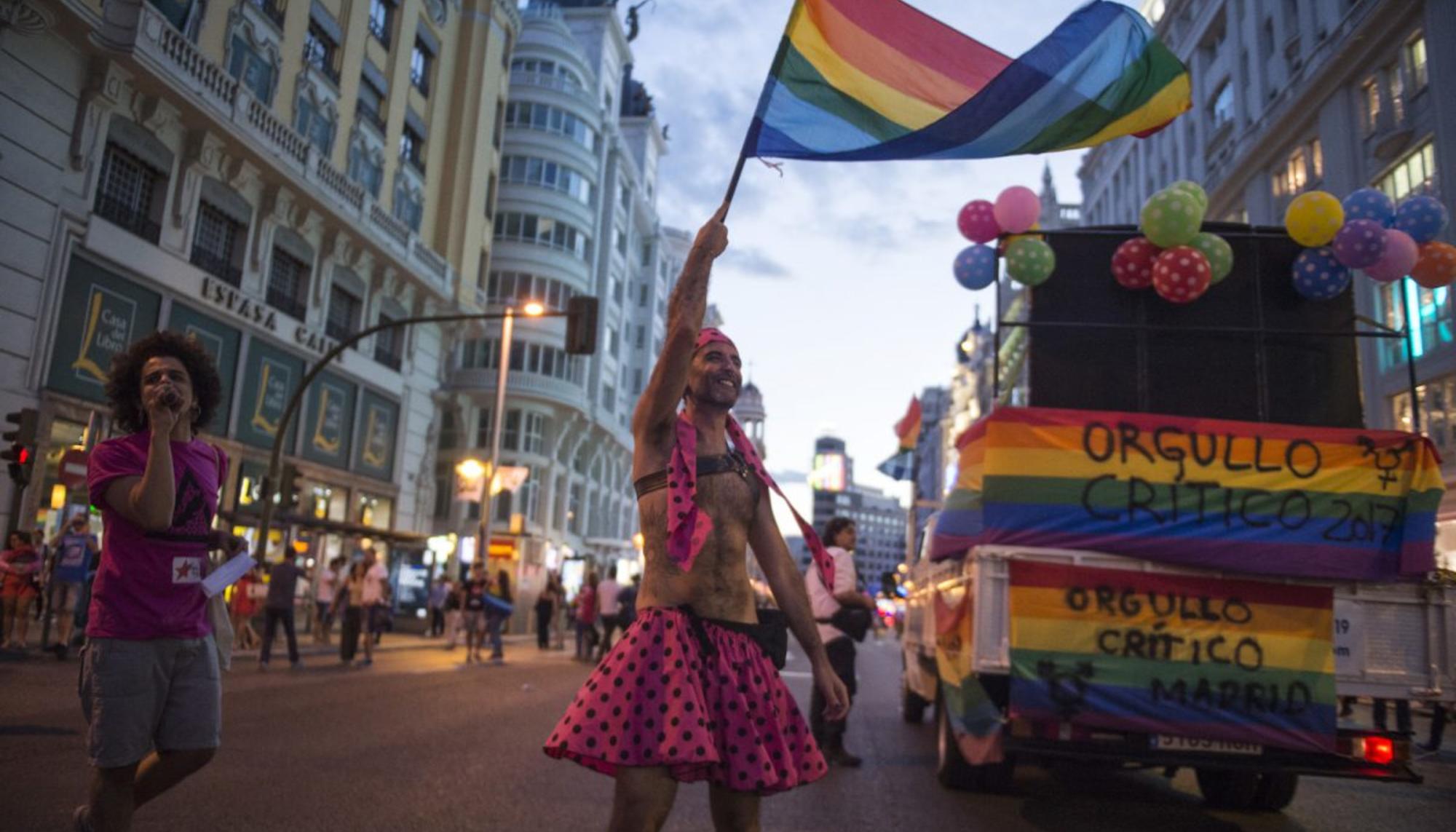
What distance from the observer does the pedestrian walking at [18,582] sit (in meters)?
13.2

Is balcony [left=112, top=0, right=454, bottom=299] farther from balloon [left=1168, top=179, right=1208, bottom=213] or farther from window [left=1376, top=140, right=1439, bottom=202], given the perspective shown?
window [left=1376, top=140, right=1439, bottom=202]

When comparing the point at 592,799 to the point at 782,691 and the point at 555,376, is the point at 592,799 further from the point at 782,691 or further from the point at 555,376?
the point at 555,376

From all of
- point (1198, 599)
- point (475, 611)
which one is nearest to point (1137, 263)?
point (1198, 599)

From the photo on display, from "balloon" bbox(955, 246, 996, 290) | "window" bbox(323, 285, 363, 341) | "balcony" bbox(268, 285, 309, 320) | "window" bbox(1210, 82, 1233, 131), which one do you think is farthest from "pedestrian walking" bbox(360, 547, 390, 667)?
"window" bbox(1210, 82, 1233, 131)

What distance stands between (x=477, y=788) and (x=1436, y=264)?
742 cm

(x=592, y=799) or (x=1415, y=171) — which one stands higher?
(x=1415, y=171)

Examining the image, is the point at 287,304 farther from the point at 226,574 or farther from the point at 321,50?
the point at 226,574

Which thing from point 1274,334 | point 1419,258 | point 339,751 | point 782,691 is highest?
point 1419,258

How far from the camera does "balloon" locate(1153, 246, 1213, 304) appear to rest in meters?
6.82

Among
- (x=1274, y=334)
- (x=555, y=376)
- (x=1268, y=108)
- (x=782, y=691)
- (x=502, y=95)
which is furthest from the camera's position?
(x=555, y=376)

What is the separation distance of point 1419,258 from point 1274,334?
5.27 ft

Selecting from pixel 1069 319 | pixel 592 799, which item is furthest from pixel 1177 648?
pixel 592 799

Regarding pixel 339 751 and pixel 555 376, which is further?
pixel 555 376

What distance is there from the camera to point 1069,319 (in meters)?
7.34
